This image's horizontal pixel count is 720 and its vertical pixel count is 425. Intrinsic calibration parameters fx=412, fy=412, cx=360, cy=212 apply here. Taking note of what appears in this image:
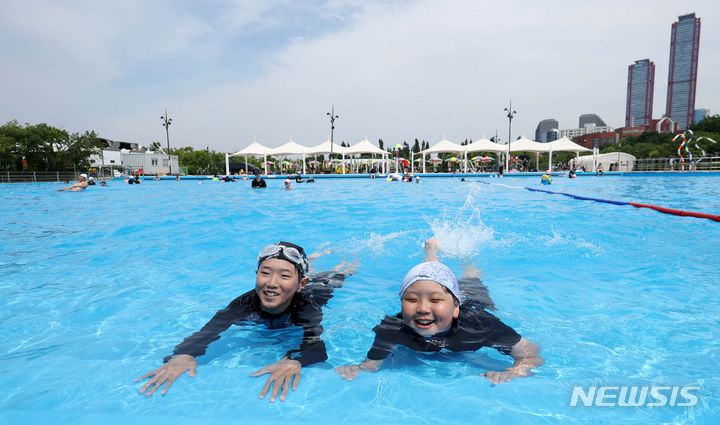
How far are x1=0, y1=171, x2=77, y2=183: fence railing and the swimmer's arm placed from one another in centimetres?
3882

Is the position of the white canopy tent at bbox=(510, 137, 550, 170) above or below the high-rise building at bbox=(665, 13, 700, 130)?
below

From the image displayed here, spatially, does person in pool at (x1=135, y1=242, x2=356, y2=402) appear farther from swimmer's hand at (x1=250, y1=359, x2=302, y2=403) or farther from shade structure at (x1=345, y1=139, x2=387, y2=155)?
shade structure at (x1=345, y1=139, x2=387, y2=155)

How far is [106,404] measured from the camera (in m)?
2.17

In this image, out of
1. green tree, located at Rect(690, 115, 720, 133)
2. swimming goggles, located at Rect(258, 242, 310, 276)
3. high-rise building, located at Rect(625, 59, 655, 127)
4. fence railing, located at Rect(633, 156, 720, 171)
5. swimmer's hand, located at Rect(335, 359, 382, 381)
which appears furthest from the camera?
high-rise building, located at Rect(625, 59, 655, 127)

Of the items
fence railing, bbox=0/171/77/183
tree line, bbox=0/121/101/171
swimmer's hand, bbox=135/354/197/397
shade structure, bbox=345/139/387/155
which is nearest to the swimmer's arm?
swimmer's hand, bbox=135/354/197/397

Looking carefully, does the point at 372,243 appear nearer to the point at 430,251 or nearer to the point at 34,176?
the point at 430,251

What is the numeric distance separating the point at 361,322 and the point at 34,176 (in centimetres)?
3849

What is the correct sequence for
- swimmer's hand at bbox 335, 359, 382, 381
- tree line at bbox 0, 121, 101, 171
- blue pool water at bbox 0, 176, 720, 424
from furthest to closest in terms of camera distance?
tree line at bbox 0, 121, 101, 171, swimmer's hand at bbox 335, 359, 382, 381, blue pool water at bbox 0, 176, 720, 424

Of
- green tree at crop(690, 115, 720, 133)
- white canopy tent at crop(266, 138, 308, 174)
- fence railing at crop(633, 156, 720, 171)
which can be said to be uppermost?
green tree at crop(690, 115, 720, 133)

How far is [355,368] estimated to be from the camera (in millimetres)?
2484

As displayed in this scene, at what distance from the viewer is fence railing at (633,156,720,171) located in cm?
3181

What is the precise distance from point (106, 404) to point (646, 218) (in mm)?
10460

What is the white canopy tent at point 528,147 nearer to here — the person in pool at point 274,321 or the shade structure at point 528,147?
the shade structure at point 528,147

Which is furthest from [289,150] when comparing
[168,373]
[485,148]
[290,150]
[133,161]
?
[168,373]
